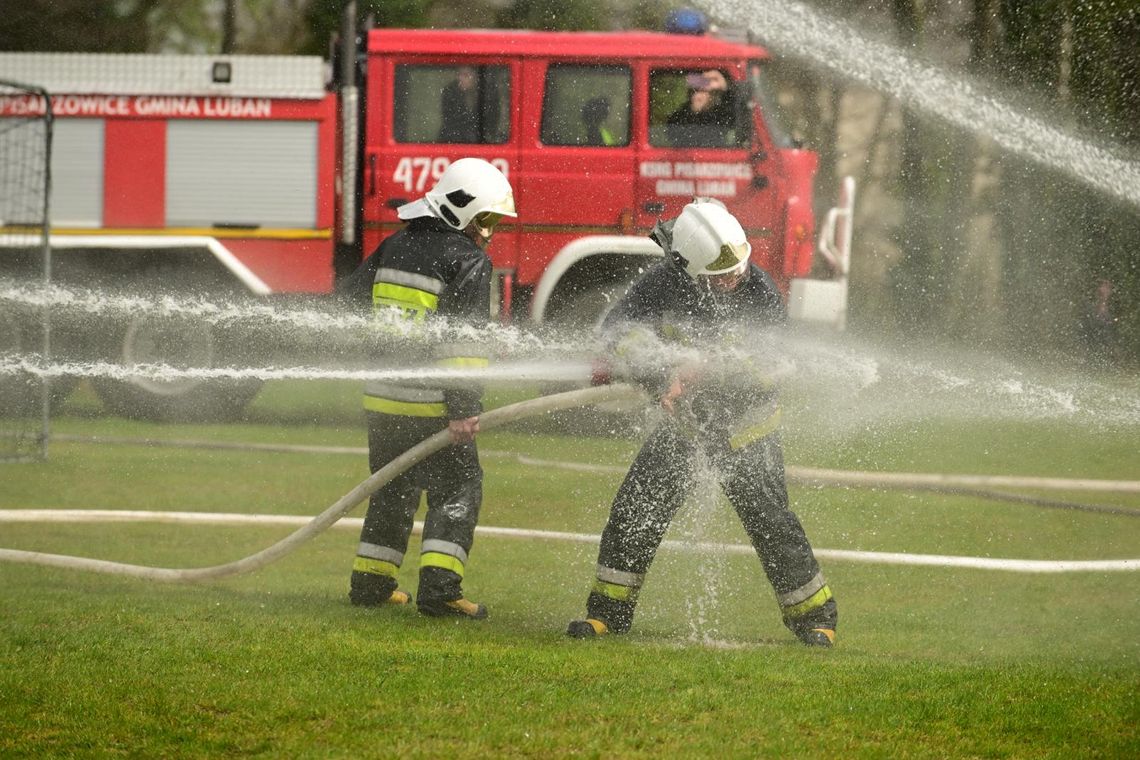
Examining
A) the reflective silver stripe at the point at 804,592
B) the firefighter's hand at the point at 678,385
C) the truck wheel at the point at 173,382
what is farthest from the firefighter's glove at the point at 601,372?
the truck wheel at the point at 173,382

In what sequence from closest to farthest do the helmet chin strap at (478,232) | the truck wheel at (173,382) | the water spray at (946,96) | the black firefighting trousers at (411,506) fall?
1. the black firefighting trousers at (411,506)
2. the helmet chin strap at (478,232)
3. the truck wheel at (173,382)
4. the water spray at (946,96)

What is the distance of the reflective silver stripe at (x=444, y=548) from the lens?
17.4ft

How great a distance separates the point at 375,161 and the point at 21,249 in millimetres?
2744

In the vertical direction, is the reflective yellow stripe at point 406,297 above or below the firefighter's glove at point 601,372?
above

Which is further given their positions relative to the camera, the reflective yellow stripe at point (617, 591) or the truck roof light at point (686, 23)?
the truck roof light at point (686, 23)

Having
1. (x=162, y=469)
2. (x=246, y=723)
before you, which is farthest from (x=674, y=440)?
(x=162, y=469)

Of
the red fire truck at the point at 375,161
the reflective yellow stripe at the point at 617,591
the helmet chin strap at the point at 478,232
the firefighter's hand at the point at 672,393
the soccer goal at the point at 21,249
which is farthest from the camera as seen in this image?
the soccer goal at the point at 21,249

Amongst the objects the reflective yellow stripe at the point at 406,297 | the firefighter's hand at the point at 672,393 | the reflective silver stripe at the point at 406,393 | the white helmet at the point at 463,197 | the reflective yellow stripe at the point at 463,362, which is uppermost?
the white helmet at the point at 463,197

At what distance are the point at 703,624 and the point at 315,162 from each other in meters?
6.40

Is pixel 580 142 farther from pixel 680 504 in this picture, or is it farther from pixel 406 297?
pixel 680 504

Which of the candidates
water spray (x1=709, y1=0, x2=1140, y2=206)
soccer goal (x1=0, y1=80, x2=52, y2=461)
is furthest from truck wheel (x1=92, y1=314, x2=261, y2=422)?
water spray (x1=709, y1=0, x2=1140, y2=206)

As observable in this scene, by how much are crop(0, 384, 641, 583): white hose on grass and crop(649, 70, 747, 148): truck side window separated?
513cm

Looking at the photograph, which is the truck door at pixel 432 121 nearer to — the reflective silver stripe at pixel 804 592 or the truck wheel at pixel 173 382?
the truck wheel at pixel 173 382

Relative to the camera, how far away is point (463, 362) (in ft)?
17.1
